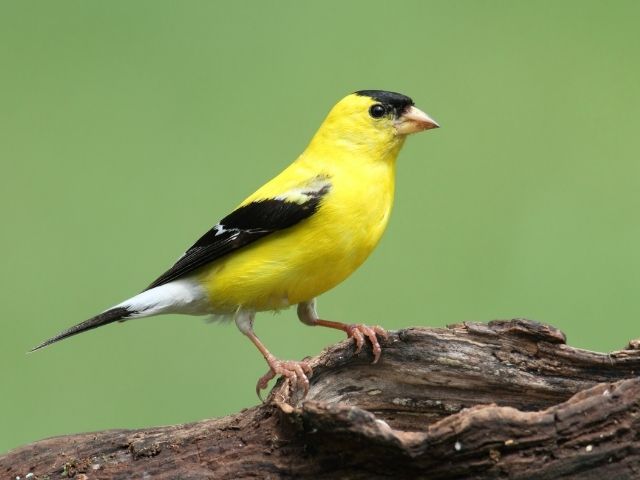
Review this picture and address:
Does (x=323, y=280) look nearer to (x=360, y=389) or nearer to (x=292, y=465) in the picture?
(x=360, y=389)

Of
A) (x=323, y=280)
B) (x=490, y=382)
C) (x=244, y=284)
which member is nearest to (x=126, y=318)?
(x=244, y=284)

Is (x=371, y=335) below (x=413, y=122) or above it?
below

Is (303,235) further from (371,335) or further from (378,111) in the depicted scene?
(378,111)

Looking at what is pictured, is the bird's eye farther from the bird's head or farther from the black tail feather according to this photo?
the black tail feather

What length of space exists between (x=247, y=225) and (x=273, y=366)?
1.88 ft

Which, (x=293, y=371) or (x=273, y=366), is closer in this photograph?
(x=293, y=371)

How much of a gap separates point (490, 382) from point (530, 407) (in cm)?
16

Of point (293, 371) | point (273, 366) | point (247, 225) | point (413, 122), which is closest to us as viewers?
point (293, 371)

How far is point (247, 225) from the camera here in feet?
12.2

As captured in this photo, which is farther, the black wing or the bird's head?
the bird's head

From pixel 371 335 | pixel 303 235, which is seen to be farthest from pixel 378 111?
pixel 371 335

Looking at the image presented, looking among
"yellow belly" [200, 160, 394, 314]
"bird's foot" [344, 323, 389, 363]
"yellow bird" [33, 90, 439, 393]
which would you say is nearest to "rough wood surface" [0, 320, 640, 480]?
"bird's foot" [344, 323, 389, 363]

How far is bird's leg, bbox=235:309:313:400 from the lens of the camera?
10.8 ft

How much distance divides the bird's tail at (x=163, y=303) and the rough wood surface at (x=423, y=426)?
0.57 metres
